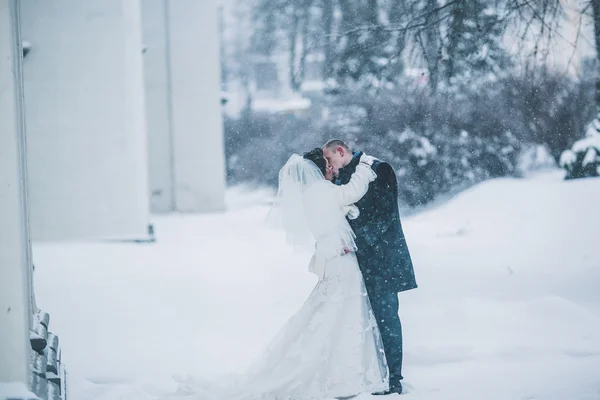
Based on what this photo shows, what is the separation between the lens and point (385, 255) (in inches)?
188

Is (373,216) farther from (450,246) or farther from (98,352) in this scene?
(450,246)

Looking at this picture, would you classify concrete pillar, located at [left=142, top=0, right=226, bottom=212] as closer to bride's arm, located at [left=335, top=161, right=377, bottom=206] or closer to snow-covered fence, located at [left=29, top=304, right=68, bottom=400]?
snow-covered fence, located at [left=29, top=304, right=68, bottom=400]

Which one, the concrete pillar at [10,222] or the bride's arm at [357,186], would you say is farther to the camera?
the bride's arm at [357,186]

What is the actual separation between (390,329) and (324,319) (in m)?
0.42

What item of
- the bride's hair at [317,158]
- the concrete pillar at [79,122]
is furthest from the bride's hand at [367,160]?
the concrete pillar at [79,122]

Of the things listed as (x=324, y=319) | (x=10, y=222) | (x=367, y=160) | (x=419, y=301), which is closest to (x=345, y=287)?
(x=324, y=319)

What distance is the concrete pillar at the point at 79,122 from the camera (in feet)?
39.2

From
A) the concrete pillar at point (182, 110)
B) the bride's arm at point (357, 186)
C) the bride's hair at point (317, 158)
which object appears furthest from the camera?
the concrete pillar at point (182, 110)

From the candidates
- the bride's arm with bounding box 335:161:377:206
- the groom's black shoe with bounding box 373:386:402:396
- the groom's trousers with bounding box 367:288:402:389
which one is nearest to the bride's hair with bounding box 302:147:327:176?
the bride's arm with bounding box 335:161:377:206

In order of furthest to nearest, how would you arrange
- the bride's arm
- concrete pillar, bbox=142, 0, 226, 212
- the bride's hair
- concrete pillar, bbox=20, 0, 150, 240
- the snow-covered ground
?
concrete pillar, bbox=142, 0, 226, 212 → concrete pillar, bbox=20, 0, 150, 240 → the snow-covered ground → the bride's hair → the bride's arm

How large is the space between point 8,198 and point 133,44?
380 inches

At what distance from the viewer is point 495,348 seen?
237 inches

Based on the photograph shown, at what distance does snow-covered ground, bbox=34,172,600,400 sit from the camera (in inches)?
213

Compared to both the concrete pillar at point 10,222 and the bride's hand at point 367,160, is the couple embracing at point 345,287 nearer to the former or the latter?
the bride's hand at point 367,160
